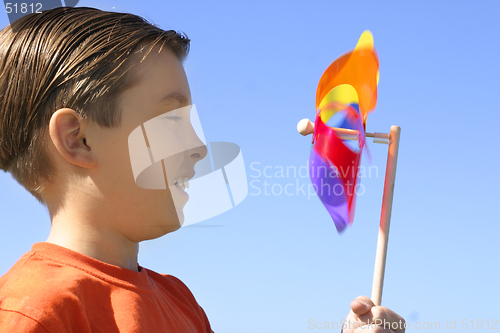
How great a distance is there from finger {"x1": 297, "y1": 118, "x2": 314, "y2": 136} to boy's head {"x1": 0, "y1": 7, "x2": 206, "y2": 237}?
17.8 inches

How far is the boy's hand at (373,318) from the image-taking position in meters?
1.15

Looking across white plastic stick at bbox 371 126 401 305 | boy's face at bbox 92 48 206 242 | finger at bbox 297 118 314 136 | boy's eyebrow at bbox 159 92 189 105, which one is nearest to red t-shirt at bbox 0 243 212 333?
boy's face at bbox 92 48 206 242

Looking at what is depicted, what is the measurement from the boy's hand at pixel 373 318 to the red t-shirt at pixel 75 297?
412mm

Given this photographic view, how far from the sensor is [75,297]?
3.02 feet

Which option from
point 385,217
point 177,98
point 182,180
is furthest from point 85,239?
point 385,217

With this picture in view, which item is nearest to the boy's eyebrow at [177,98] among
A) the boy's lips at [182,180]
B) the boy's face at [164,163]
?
the boy's face at [164,163]

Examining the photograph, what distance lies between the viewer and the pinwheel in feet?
4.46

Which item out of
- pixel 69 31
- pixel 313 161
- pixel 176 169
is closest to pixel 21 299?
pixel 176 169

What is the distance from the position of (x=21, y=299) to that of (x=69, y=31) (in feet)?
1.90

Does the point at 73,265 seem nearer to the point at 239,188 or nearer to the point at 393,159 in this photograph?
the point at 239,188

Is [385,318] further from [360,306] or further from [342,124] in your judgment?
[342,124]

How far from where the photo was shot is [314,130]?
4.78 feet

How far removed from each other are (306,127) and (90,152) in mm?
644

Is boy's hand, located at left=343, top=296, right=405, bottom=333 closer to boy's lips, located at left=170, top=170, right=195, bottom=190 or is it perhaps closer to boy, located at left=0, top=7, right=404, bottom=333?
boy, located at left=0, top=7, right=404, bottom=333
